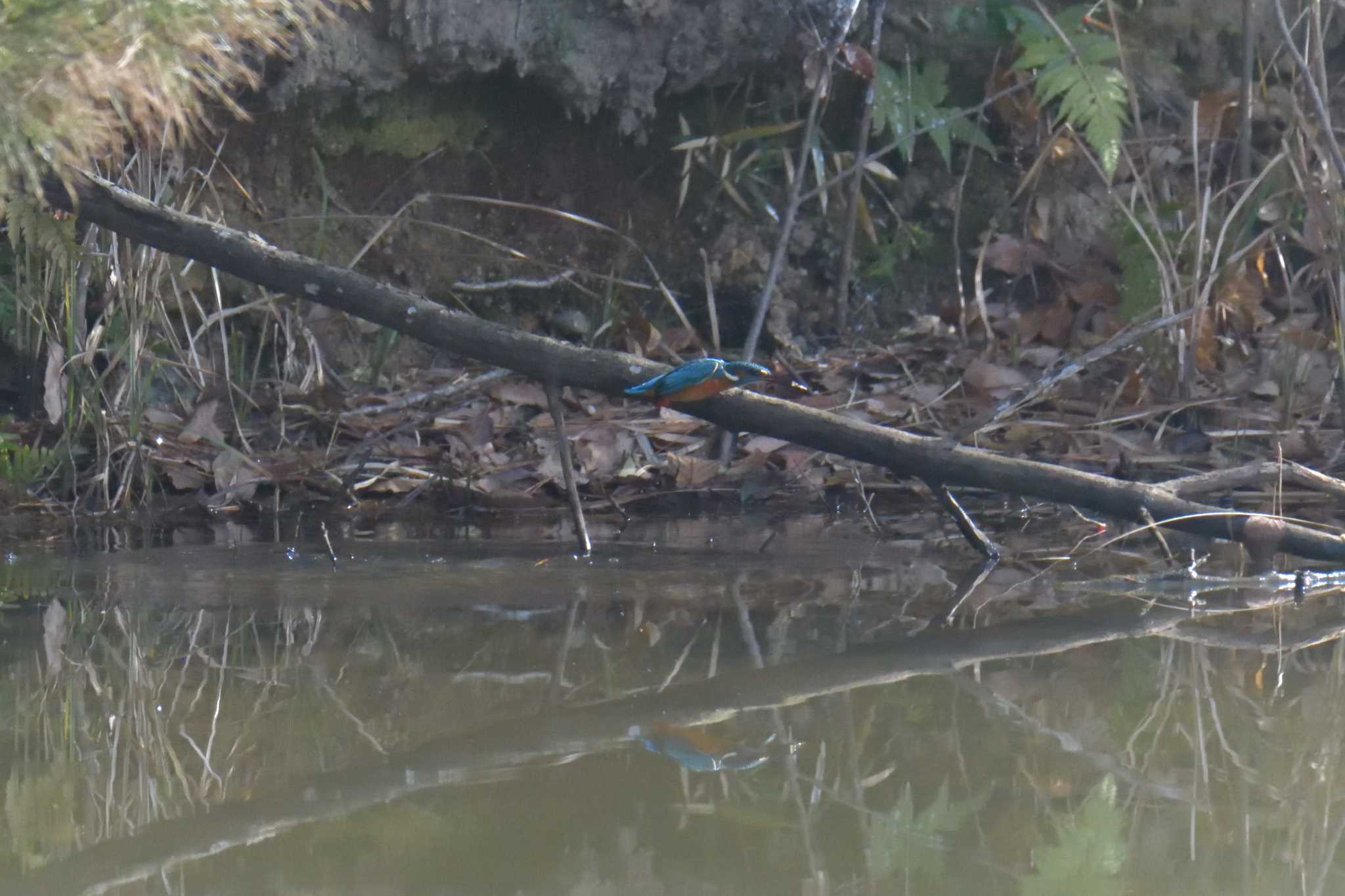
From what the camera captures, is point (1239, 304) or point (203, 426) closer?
point (203, 426)

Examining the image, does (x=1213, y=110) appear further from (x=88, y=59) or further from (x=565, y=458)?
(x=88, y=59)

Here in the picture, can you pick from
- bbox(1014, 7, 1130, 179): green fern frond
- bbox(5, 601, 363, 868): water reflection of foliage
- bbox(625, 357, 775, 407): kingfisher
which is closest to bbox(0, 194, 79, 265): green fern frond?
bbox(5, 601, 363, 868): water reflection of foliage

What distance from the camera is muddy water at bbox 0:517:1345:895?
4.65ft

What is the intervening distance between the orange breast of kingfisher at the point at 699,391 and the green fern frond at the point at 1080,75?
174 centimetres

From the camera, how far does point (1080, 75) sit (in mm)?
4082

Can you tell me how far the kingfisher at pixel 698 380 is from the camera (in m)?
2.67

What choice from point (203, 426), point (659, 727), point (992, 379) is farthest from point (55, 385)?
point (992, 379)

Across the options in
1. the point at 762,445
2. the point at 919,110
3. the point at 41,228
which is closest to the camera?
the point at 41,228

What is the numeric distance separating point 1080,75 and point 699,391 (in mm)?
2077

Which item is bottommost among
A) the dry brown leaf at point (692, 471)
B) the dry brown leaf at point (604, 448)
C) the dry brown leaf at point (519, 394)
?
the dry brown leaf at point (692, 471)

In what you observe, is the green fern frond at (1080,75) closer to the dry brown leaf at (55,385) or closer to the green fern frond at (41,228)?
the green fern frond at (41,228)

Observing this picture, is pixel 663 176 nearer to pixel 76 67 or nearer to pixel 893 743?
pixel 76 67

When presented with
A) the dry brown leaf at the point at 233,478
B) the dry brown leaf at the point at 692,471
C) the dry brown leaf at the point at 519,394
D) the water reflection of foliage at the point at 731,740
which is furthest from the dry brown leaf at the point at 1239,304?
the dry brown leaf at the point at 233,478

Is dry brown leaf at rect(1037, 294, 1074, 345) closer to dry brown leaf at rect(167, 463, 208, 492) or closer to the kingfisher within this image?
the kingfisher
